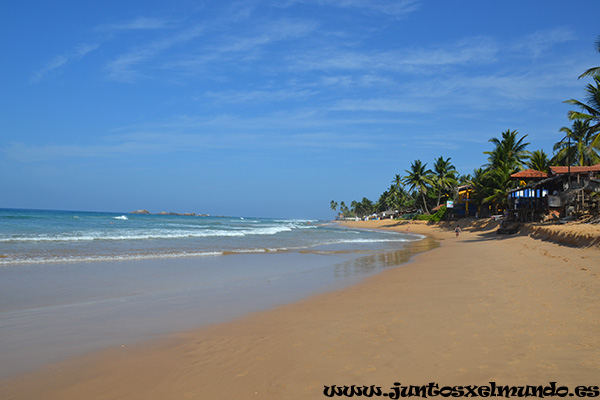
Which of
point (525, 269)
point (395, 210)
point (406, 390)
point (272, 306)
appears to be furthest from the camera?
point (395, 210)

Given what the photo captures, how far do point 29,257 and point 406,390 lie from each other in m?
15.0

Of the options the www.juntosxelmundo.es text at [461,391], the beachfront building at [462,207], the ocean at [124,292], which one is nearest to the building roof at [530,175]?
the beachfront building at [462,207]

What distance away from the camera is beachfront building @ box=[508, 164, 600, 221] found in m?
21.6

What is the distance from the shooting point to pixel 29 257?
13.7 meters

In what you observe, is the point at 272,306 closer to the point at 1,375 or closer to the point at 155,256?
the point at 1,375

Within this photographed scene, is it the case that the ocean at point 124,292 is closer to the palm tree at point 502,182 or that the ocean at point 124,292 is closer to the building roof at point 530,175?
the building roof at point 530,175

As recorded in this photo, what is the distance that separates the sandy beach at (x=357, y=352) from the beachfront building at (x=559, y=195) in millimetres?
17807

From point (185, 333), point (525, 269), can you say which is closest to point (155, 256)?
point (185, 333)

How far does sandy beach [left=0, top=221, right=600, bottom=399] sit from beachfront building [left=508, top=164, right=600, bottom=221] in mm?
17807

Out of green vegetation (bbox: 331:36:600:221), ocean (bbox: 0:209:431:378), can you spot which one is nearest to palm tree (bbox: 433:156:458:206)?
green vegetation (bbox: 331:36:600:221)

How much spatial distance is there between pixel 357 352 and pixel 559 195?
27.1m

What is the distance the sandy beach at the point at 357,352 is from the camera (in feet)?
11.8

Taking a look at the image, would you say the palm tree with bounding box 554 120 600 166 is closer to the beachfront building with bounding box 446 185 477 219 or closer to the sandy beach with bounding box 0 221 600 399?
the beachfront building with bounding box 446 185 477 219

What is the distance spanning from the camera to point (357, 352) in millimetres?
4324
